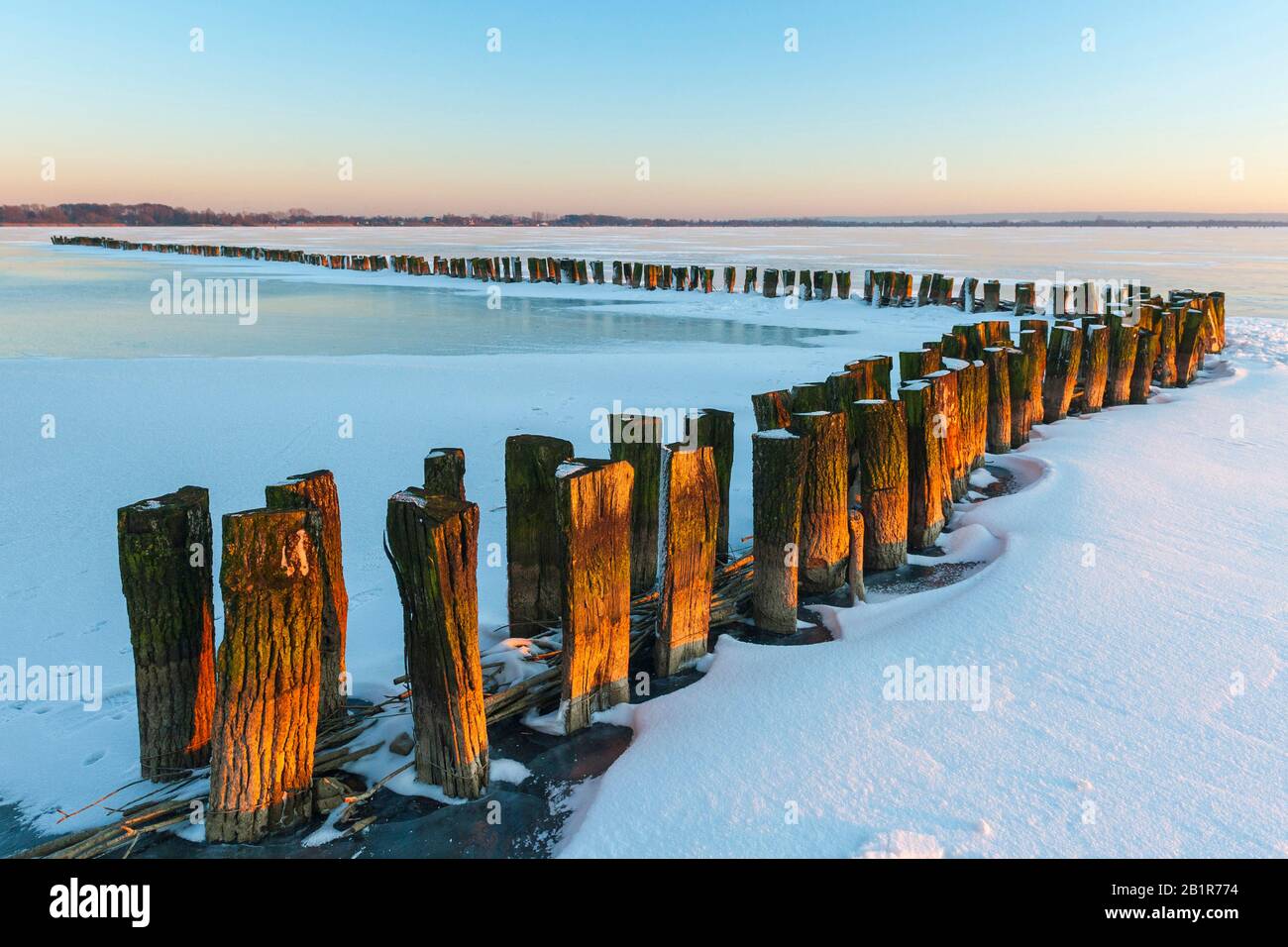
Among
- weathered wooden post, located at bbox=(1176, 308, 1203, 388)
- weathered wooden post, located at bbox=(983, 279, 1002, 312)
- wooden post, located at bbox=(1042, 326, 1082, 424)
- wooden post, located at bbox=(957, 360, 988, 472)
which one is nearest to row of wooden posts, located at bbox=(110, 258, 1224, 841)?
wooden post, located at bbox=(957, 360, 988, 472)

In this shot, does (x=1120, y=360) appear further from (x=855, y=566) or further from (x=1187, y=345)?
(x=855, y=566)

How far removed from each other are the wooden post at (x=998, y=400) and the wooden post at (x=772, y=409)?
2.33m

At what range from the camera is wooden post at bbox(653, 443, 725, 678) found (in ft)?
11.4

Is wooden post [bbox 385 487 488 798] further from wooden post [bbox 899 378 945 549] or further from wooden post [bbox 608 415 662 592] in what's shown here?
wooden post [bbox 899 378 945 549]

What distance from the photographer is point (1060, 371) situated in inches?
303

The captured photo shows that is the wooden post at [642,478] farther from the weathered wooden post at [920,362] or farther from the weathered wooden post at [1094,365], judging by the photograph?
the weathered wooden post at [1094,365]

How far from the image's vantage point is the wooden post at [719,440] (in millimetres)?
4156

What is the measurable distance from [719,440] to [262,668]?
8.08 ft

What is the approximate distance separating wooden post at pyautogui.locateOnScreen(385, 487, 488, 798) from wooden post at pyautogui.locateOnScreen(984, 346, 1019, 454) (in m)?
4.81

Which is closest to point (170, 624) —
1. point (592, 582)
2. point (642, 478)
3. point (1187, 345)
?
point (592, 582)

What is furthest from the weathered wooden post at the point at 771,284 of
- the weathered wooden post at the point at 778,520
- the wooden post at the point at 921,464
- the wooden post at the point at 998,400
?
the weathered wooden post at the point at 778,520

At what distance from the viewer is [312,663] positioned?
271cm

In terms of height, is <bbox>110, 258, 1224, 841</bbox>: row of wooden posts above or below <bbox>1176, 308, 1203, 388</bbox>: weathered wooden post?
below
